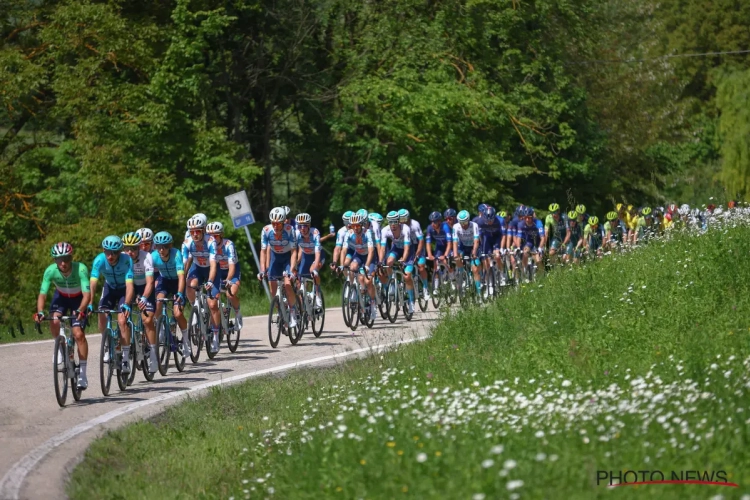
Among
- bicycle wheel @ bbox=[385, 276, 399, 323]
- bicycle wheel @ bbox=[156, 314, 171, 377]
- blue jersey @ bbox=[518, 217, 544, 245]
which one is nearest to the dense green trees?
blue jersey @ bbox=[518, 217, 544, 245]

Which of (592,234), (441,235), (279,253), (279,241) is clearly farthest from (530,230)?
(279,241)

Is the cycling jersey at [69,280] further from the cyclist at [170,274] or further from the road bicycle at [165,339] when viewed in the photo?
the cyclist at [170,274]

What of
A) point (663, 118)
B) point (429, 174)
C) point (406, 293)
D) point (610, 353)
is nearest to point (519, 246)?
point (406, 293)

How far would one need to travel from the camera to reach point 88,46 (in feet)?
99.9

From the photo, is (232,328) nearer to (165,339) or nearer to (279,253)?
(279,253)

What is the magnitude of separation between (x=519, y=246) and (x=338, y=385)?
512 inches

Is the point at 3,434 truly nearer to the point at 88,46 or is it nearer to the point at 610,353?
the point at 610,353

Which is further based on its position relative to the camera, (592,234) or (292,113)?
(292,113)

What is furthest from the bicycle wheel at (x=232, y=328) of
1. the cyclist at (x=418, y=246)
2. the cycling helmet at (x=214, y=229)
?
the cyclist at (x=418, y=246)

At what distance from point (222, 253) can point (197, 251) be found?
0.36 meters

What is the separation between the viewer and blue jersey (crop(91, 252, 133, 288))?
14.1 metres

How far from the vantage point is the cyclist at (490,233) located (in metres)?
24.8

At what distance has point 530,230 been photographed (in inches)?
995

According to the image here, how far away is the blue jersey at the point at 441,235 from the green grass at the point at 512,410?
24.2 feet
